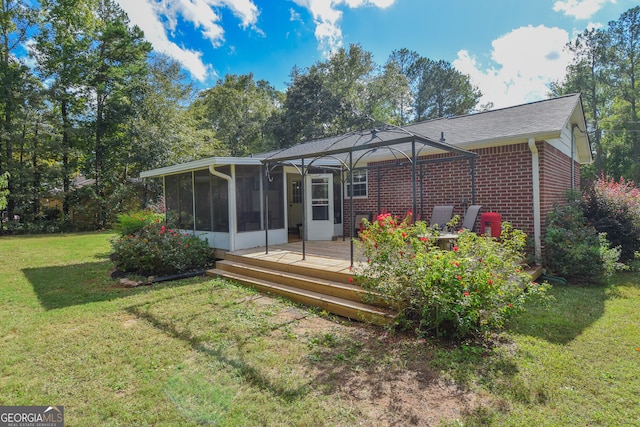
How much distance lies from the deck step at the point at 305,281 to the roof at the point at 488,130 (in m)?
2.09

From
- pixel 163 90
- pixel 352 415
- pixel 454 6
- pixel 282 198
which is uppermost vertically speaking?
pixel 163 90

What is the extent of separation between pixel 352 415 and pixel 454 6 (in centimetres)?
1334

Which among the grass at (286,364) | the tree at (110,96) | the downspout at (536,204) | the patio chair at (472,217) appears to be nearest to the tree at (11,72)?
the tree at (110,96)

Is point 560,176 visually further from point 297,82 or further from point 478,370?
point 297,82

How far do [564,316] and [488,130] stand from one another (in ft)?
14.3

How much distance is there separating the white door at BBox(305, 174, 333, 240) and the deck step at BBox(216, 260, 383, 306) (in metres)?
2.62

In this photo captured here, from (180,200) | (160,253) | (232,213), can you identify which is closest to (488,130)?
(232,213)

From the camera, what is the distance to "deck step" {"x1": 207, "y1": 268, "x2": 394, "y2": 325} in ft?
13.5

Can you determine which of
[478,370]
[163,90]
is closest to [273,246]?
[478,370]

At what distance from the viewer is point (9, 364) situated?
3.34 meters

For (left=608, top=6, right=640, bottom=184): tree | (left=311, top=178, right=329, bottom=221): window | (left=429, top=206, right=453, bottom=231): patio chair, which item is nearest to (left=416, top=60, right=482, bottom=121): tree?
(left=608, top=6, right=640, bottom=184): tree

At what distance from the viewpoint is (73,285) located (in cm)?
654

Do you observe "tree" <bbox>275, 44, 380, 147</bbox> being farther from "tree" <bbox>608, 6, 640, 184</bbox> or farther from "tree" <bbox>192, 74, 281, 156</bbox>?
"tree" <bbox>608, 6, 640, 184</bbox>

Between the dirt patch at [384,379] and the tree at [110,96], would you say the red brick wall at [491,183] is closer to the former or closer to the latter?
the dirt patch at [384,379]
